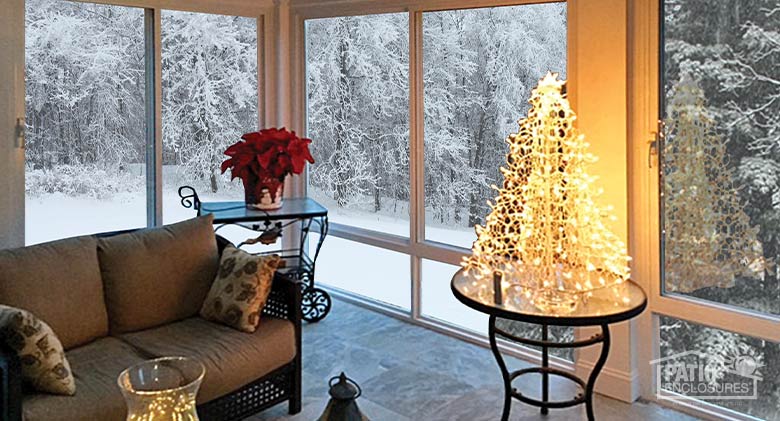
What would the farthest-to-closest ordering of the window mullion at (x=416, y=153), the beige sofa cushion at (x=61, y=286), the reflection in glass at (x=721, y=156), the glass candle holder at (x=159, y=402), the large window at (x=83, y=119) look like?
1. the window mullion at (x=416, y=153)
2. the large window at (x=83, y=119)
3. the reflection in glass at (x=721, y=156)
4. the beige sofa cushion at (x=61, y=286)
5. the glass candle holder at (x=159, y=402)

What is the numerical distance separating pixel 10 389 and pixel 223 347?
863 millimetres

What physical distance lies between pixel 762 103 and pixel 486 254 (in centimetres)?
137

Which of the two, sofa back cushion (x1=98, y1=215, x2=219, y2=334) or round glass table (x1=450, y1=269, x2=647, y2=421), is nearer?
round glass table (x1=450, y1=269, x2=647, y2=421)

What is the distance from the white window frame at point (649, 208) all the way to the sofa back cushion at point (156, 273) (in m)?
2.19

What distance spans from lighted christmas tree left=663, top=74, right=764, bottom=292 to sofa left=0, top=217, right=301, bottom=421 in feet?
6.19

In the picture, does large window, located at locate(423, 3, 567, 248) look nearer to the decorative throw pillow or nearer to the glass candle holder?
the decorative throw pillow

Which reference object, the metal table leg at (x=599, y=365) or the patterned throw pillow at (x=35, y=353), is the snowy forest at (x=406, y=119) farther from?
the patterned throw pillow at (x=35, y=353)

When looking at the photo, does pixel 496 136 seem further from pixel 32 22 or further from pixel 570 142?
pixel 32 22

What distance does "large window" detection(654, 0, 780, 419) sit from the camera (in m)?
2.77

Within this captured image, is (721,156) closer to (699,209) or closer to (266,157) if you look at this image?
(699,209)

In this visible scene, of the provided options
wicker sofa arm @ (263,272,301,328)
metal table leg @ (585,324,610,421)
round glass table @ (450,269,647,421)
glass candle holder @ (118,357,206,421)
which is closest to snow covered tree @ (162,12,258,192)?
wicker sofa arm @ (263,272,301,328)

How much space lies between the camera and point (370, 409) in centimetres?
318

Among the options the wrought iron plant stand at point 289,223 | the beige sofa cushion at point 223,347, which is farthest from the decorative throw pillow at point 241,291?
the wrought iron plant stand at point 289,223

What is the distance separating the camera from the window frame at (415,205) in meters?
4.02
